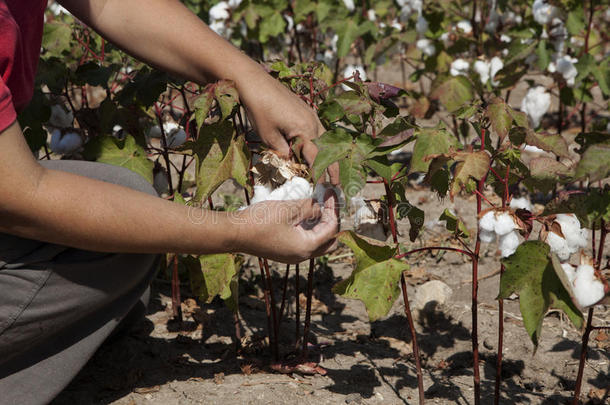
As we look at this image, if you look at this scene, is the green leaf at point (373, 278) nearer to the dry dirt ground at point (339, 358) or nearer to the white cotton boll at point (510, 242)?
the white cotton boll at point (510, 242)

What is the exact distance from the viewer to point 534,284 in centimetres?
128

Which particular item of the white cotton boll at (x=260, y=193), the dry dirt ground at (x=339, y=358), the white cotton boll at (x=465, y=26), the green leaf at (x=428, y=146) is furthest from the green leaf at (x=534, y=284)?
the white cotton boll at (x=465, y=26)

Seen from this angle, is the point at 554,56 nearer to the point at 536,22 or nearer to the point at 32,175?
the point at 536,22

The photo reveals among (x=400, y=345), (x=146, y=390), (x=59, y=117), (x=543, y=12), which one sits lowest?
(x=146, y=390)

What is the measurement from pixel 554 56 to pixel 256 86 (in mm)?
2014

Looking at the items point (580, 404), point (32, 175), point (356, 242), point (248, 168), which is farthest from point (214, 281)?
point (580, 404)

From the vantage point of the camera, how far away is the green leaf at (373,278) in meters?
1.42

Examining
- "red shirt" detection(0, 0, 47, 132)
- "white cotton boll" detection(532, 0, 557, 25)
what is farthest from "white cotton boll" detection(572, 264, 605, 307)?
"white cotton boll" detection(532, 0, 557, 25)

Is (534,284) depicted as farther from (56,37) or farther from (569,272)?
(56,37)

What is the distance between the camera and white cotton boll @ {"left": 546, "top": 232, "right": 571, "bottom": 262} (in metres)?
1.36

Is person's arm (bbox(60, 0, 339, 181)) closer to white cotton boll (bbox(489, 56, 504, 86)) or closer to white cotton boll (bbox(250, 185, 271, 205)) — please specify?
white cotton boll (bbox(250, 185, 271, 205))

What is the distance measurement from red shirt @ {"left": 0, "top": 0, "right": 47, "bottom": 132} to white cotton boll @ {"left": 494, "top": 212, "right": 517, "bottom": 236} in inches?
35.6

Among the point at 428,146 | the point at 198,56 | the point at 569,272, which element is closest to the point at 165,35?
the point at 198,56

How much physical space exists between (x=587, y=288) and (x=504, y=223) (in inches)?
7.3
